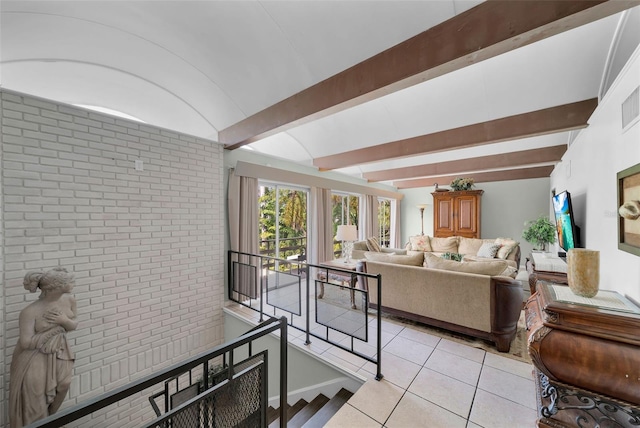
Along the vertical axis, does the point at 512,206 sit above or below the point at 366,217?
above

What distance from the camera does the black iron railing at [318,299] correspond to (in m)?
2.36

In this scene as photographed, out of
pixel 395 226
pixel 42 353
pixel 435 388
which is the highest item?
pixel 395 226

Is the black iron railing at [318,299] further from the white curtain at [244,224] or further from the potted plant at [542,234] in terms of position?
the potted plant at [542,234]

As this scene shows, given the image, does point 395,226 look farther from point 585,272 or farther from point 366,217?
point 585,272

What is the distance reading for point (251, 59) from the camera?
2346mm

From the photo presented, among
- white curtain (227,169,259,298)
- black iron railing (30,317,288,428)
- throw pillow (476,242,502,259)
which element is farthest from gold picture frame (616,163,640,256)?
throw pillow (476,242,502,259)

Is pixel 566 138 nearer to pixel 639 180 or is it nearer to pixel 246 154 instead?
pixel 639 180

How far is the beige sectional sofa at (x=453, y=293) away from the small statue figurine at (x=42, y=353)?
293cm

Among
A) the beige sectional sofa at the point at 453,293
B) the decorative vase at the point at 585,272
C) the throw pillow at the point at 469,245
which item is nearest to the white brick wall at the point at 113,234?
the beige sectional sofa at the point at 453,293

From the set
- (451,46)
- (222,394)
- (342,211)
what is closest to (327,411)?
(222,394)

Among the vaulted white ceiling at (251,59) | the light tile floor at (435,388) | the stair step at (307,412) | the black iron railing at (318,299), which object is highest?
the vaulted white ceiling at (251,59)

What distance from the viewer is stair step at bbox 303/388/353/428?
6.11 feet

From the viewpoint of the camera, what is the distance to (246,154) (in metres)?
3.85

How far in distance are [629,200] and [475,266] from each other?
4.11 feet
